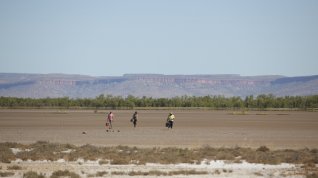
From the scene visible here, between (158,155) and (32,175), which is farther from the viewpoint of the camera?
(158,155)

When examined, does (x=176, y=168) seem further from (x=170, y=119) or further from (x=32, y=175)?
(x=170, y=119)

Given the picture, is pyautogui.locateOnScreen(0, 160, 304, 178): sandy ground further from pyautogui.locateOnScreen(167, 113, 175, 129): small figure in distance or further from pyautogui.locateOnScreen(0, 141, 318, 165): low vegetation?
pyautogui.locateOnScreen(167, 113, 175, 129): small figure in distance

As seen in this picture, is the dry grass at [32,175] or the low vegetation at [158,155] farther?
the low vegetation at [158,155]

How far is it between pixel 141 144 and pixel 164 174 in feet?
45.4

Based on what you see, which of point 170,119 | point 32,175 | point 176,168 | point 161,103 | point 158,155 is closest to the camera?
point 32,175

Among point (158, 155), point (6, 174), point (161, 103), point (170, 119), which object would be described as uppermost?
point (161, 103)

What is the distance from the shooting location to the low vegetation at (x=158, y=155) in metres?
28.3

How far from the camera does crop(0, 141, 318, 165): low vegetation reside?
92.7ft

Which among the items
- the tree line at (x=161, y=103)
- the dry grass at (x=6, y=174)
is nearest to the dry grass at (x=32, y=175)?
the dry grass at (x=6, y=174)

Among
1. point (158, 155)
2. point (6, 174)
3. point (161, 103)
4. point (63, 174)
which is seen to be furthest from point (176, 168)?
point (161, 103)

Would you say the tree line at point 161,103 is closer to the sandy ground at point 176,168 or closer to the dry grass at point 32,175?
the sandy ground at point 176,168

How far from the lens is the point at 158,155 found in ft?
98.1

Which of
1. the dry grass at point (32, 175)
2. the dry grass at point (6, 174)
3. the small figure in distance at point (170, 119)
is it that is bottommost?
the dry grass at point (6, 174)

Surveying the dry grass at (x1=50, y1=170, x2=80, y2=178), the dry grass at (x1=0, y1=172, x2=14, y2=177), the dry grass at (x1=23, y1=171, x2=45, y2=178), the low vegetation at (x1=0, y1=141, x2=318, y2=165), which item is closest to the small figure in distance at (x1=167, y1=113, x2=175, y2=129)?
the low vegetation at (x1=0, y1=141, x2=318, y2=165)
